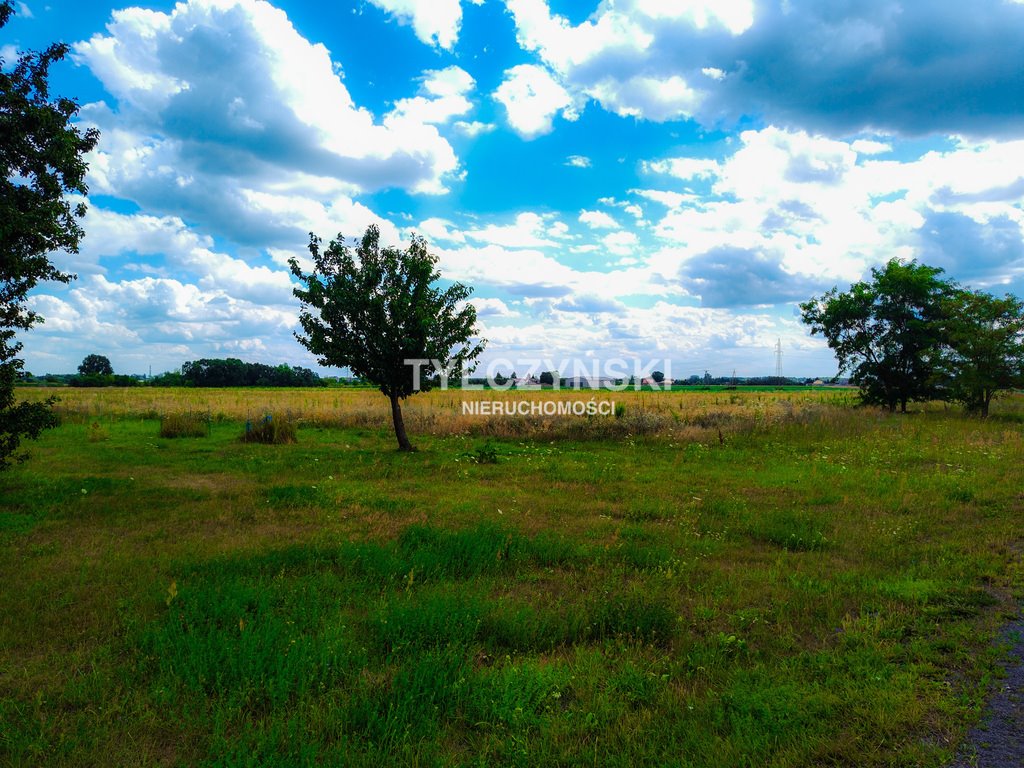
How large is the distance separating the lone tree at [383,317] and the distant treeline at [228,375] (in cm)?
8961

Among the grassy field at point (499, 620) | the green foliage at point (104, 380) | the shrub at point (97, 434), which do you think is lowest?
the grassy field at point (499, 620)

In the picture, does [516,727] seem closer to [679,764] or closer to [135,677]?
[679,764]

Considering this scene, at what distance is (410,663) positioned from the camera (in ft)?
13.8

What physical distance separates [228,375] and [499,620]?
10639cm

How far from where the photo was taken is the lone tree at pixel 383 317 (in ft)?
55.9

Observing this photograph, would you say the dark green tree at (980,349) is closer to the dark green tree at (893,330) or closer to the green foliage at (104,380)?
the dark green tree at (893,330)

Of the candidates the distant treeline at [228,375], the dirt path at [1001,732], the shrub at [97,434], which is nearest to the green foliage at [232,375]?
the distant treeline at [228,375]

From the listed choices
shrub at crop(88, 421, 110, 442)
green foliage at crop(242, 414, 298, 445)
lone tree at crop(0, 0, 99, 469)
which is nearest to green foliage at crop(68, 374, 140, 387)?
shrub at crop(88, 421, 110, 442)

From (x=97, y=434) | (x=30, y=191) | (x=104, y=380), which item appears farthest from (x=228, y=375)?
(x=30, y=191)

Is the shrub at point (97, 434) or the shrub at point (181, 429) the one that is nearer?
the shrub at point (97, 434)

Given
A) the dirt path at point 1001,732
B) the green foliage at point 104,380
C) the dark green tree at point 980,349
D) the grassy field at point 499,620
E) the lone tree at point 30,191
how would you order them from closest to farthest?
1. the dirt path at point 1001,732
2. the grassy field at point 499,620
3. the lone tree at point 30,191
4. the dark green tree at point 980,349
5. the green foliage at point 104,380

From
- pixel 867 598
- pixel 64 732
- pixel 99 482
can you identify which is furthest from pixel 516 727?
pixel 99 482

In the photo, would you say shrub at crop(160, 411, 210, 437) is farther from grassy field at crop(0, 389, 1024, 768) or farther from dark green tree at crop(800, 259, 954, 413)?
dark green tree at crop(800, 259, 954, 413)

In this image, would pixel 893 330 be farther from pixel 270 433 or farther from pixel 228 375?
pixel 228 375
